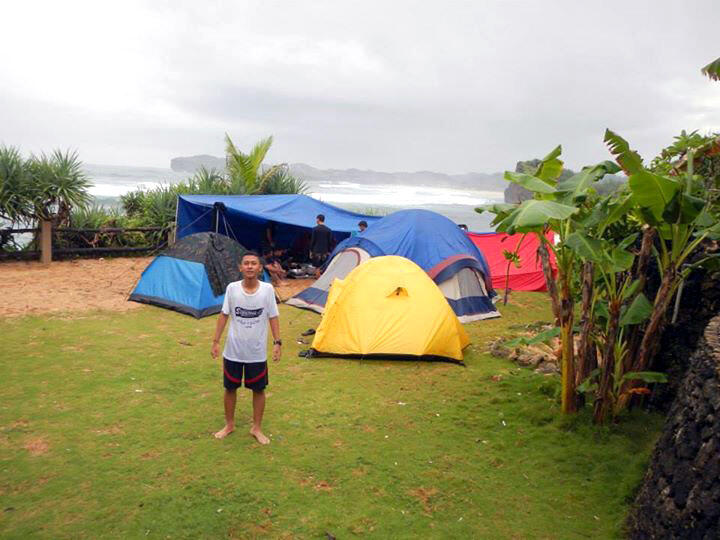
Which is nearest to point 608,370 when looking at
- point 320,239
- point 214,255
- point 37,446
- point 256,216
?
point 37,446

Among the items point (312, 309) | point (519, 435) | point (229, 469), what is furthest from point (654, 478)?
point (312, 309)

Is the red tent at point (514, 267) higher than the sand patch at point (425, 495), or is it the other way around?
the red tent at point (514, 267)

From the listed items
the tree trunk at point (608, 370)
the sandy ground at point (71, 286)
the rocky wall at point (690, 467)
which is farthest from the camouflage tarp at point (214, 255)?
the rocky wall at point (690, 467)

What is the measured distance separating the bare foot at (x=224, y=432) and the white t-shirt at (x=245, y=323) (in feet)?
2.13

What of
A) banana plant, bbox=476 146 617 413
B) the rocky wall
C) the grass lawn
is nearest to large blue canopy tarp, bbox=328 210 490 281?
the grass lawn

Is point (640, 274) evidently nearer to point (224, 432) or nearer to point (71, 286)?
point (224, 432)

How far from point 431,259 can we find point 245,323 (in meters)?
5.51

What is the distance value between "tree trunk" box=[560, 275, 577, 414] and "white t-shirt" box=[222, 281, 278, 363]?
2.43m

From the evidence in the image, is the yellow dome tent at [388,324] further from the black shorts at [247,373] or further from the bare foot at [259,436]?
the black shorts at [247,373]

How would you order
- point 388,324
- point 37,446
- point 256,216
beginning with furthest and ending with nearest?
point 256,216, point 388,324, point 37,446

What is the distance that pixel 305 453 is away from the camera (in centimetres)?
436

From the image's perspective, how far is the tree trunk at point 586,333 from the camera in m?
4.65

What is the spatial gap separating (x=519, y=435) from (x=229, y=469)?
8.02 ft

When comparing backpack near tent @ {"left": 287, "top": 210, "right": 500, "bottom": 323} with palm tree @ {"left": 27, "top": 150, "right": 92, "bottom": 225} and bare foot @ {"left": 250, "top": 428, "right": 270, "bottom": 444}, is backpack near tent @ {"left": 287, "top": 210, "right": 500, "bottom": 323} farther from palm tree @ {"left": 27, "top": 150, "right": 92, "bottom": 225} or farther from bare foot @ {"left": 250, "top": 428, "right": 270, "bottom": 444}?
palm tree @ {"left": 27, "top": 150, "right": 92, "bottom": 225}
